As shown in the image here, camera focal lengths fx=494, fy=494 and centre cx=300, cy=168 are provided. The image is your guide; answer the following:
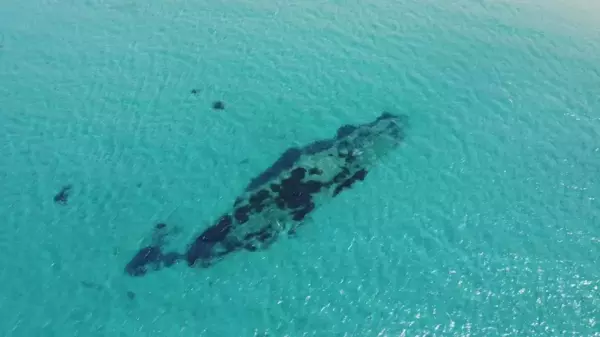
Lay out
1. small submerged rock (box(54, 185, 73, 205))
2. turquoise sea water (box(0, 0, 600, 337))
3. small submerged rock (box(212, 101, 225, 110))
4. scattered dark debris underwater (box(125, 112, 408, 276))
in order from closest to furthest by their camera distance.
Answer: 1. turquoise sea water (box(0, 0, 600, 337))
2. scattered dark debris underwater (box(125, 112, 408, 276))
3. small submerged rock (box(54, 185, 73, 205))
4. small submerged rock (box(212, 101, 225, 110))

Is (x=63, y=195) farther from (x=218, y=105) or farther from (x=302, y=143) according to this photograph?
(x=302, y=143)

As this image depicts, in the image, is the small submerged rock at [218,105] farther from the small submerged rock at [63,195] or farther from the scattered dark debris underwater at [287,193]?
the small submerged rock at [63,195]

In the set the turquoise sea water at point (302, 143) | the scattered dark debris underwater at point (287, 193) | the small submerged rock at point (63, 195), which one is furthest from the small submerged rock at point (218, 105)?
the small submerged rock at point (63, 195)

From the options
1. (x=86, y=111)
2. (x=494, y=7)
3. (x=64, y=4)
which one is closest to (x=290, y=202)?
(x=86, y=111)

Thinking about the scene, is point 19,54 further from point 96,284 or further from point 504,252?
point 504,252

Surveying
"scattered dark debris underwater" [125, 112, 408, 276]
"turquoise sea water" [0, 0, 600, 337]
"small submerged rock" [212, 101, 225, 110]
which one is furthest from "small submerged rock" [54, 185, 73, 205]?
"small submerged rock" [212, 101, 225, 110]

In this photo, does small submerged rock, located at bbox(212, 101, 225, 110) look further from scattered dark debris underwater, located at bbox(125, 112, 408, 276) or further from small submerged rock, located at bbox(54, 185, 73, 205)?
small submerged rock, located at bbox(54, 185, 73, 205)
